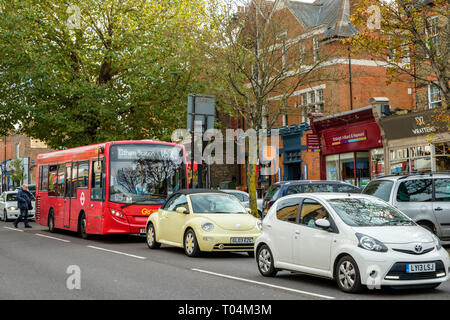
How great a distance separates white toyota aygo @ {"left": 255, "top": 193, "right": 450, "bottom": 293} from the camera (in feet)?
28.3

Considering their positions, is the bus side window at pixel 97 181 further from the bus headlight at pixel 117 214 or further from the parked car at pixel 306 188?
the parked car at pixel 306 188

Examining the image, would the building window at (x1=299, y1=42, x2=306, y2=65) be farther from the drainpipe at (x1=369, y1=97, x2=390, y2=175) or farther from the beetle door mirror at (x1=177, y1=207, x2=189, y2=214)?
the beetle door mirror at (x1=177, y1=207, x2=189, y2=214)

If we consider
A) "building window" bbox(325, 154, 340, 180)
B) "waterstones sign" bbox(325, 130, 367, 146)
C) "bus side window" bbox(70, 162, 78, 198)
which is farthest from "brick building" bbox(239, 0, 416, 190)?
"bus side window" bbox(70, 162, 78, 198)

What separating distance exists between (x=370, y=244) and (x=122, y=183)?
1101 cm

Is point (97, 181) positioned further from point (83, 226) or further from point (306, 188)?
point (306, 188)

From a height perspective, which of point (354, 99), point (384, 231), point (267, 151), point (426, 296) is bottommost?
point (426, 296)

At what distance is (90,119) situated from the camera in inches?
1126

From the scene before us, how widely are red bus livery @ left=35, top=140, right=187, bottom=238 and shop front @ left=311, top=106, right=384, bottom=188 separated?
1361 centimetres

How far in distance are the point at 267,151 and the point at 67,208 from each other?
2001 centimetres

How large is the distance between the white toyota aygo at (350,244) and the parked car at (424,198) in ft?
16.6

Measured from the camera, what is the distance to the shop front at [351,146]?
30.3 meters

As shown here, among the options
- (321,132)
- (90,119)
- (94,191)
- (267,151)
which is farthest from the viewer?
(267,151)
